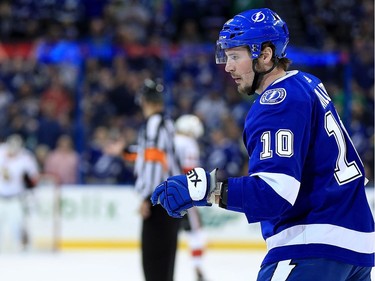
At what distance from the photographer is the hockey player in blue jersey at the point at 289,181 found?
2.39 meters

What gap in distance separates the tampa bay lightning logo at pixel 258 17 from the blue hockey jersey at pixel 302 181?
20 centimetres

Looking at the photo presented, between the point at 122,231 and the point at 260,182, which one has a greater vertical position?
the point at 260,182

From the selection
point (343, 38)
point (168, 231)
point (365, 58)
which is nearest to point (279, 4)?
point (343, 38)

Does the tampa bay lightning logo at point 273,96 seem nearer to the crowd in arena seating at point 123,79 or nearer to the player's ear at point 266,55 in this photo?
the player's ear at point 266,55

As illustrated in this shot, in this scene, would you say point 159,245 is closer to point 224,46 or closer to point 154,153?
point 154,153

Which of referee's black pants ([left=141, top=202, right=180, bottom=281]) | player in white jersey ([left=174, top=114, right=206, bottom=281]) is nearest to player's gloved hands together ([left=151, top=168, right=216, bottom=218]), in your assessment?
referee's black pants ([left=141, top=202, right=180, bottom=281])

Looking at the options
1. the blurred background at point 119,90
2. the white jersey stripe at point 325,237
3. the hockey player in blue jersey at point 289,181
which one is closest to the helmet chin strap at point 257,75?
the hockey player in blue jersey at point 289,181

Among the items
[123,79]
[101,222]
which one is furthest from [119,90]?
[101,222]

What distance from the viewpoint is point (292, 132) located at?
2.40 m

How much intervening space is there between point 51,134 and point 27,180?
731 millimetres

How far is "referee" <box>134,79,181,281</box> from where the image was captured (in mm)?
4516

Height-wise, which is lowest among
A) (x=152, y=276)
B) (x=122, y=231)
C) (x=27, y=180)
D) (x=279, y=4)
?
(x=122, y=231)

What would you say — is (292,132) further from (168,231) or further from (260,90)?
(168,231)

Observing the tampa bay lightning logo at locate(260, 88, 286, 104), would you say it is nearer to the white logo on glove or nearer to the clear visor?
the clear visor
